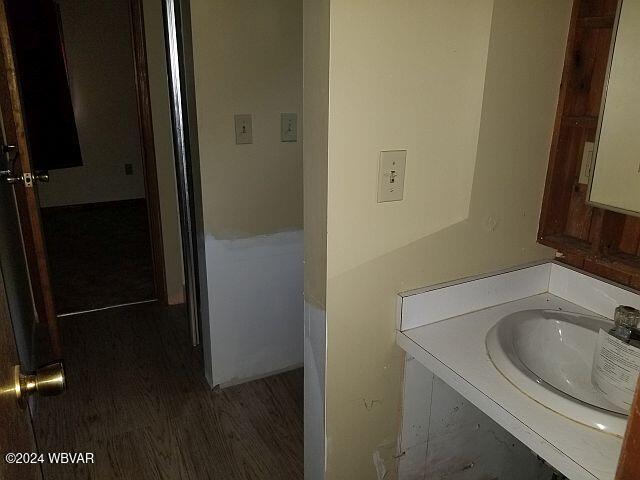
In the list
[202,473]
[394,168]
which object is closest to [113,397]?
[202,473]

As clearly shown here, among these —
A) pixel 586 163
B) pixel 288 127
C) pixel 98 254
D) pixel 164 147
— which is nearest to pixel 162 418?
pixel 288 127

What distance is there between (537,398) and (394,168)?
0.57m

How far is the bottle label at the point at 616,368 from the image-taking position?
1.11m

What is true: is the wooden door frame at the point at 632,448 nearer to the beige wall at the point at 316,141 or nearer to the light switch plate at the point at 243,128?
the beige wall at the point at 316,141

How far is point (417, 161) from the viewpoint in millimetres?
1190

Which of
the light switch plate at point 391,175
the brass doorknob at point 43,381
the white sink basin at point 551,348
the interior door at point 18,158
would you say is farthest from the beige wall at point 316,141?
the interior door at point 18,158

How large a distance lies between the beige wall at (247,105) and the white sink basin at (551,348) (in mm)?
1156

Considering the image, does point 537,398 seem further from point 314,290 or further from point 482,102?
point 482,102

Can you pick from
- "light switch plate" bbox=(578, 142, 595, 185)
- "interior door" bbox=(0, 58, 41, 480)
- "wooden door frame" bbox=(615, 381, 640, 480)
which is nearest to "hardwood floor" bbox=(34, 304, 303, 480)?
"interior door" bbox=(0, 58, 41, 480)

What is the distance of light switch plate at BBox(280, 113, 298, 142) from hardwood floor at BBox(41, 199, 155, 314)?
1593mm

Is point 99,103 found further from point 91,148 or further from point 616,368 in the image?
point 616,368

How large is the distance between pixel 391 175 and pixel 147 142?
1.97 m

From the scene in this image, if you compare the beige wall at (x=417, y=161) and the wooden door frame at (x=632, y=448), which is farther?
the beige wall at (x=417, y=161)

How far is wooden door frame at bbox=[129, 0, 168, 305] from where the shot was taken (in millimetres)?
2555
